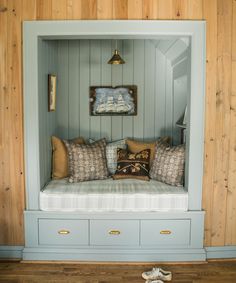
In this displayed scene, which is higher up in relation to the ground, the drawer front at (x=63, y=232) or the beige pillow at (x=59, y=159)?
the beige pillow at (x=59, y=159)

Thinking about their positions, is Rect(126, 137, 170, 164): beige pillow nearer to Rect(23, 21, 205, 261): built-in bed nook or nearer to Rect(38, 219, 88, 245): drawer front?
Rect(23, 21, 205, 261): built-in bed nook

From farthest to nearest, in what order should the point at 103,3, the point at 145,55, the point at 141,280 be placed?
1. the point at 145,55
2. the point at 103,3
3. the point at 141,280

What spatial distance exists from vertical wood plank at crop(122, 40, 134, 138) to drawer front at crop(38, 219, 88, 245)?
4.64ft

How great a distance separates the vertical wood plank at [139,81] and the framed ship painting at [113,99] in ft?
0.23

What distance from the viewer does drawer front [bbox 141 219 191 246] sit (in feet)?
10.8

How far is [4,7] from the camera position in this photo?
10.5ft

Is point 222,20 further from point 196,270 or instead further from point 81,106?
point 196,270

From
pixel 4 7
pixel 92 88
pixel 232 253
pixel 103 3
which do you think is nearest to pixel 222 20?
pixel 103 3

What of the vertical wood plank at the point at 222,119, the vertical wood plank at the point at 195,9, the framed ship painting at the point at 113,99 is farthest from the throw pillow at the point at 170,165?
the vertical wood plank at the point at 195,9

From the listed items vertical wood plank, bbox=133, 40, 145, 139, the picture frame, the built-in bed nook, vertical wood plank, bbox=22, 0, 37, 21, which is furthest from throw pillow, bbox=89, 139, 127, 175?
vertical wood plank, bbox=22, 0, 37, 21

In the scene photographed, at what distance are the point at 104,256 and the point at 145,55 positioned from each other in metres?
2.37

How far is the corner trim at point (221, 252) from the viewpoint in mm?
3383

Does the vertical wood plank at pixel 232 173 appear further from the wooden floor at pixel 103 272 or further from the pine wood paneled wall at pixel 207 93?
the wooden floor at pixel 103 272

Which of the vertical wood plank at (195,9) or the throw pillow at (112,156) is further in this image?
the throw pillow at (112,156)
